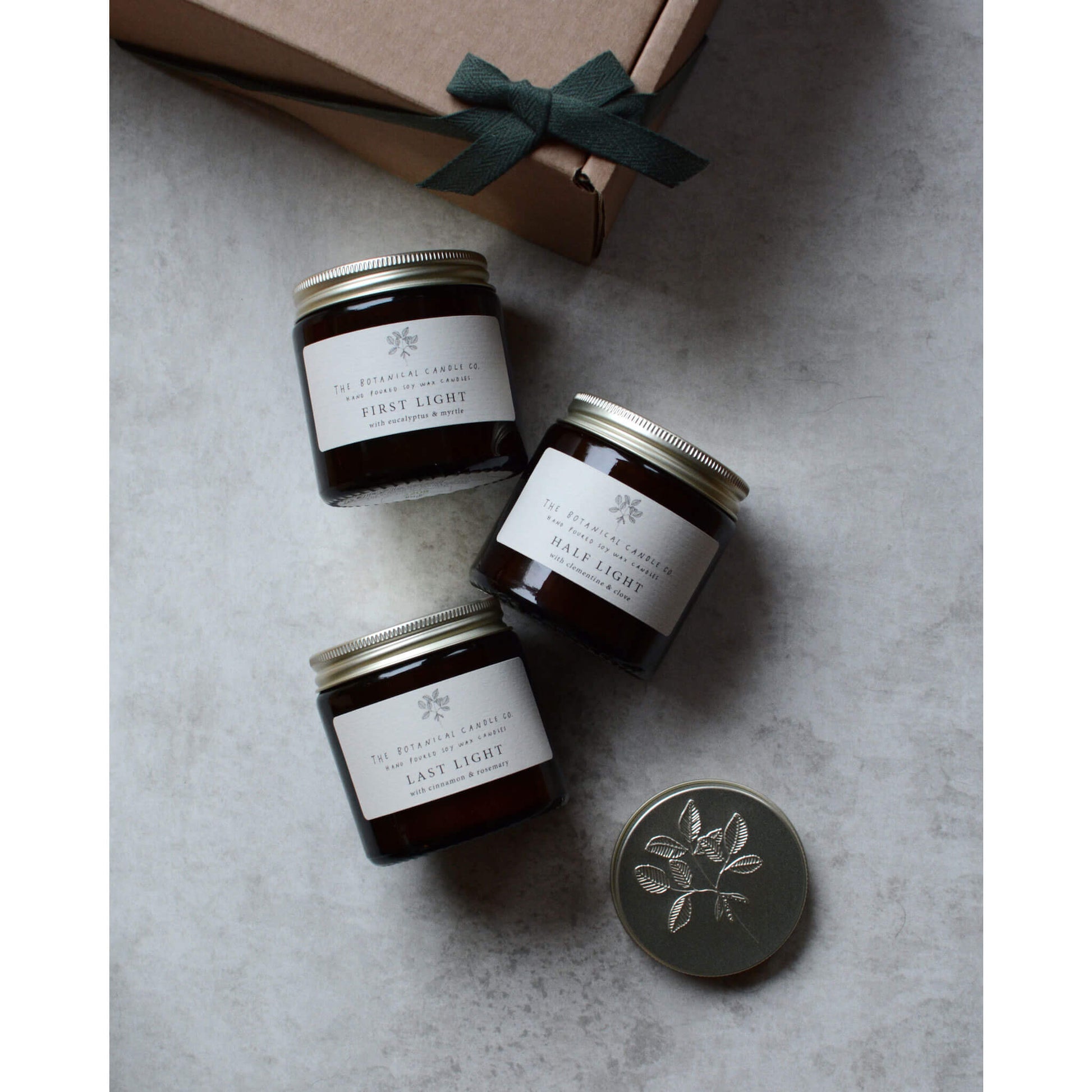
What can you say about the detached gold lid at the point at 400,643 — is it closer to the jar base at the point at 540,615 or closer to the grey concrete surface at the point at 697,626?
the jar base at the point at 540,615

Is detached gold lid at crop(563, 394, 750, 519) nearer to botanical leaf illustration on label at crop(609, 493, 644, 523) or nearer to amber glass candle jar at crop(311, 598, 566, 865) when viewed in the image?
botanical leaf illustration on label at crop(609, 493, 644, 523)

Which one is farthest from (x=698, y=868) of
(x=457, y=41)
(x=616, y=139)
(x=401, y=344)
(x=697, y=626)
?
(x=457, y=41)

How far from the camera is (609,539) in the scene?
31.9 inches

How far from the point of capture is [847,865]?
98 cm

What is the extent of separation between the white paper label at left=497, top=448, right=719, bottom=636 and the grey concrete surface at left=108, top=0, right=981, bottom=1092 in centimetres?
17

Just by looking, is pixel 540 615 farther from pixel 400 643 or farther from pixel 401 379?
pixel 401 379

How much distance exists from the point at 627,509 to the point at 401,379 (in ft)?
0.77

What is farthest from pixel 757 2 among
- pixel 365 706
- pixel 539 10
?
pixel 365 706

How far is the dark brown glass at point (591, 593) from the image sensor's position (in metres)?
0.82

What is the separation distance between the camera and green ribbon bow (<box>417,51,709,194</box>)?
74 centimetres

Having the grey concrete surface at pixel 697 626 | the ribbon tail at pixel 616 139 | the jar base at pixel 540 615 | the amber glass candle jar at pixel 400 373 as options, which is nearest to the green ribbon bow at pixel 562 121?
the ribbon tail at pixel 616 139

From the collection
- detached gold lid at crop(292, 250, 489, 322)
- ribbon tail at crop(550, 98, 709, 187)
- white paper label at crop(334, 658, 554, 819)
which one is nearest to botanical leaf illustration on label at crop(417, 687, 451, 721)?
white paper label at crop(334, 658, 554, 819)

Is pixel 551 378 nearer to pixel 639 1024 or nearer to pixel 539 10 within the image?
pixel 539 10

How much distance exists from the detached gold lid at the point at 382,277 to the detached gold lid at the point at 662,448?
18 cm
